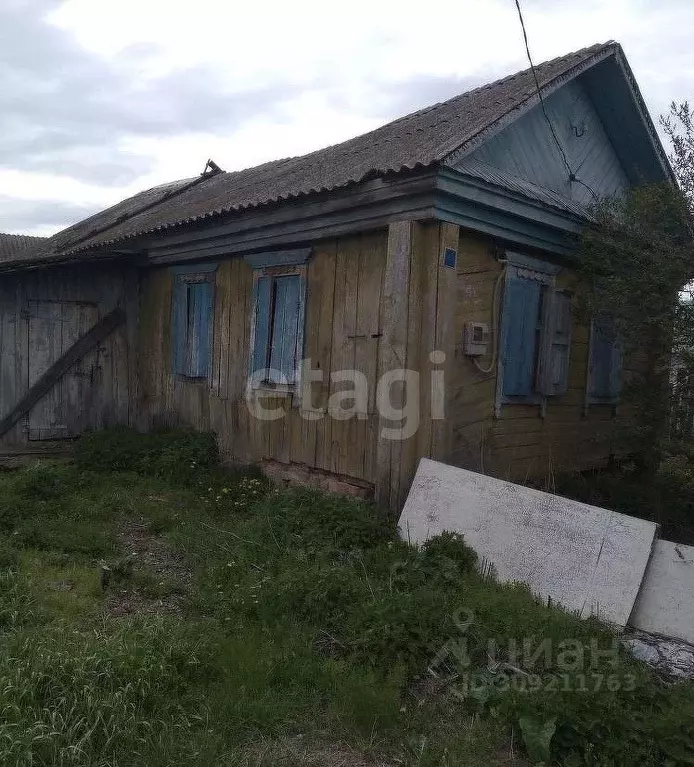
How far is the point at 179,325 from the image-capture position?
336 inches

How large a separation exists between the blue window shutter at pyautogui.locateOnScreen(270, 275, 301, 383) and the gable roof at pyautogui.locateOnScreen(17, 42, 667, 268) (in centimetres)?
91

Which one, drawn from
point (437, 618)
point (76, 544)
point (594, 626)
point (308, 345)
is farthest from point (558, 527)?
point (76, 544)

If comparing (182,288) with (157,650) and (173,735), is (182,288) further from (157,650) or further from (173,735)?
(173,735)

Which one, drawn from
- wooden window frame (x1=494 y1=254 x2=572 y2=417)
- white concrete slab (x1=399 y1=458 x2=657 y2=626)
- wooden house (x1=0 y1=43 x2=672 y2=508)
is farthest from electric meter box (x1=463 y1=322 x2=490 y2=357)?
white concrete slab (x1=399 y1=458 x2=657 y2=626)

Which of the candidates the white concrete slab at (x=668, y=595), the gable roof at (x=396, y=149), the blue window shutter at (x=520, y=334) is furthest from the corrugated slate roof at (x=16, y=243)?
the white concrete slab at (x=668, y=595)

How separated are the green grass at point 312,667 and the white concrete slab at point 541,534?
20 centimetres

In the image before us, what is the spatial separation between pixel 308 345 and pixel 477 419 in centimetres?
188

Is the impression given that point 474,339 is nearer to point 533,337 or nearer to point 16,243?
point 533,337

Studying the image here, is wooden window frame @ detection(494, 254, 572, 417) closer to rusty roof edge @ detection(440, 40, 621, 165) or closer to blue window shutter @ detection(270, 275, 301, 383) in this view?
rusty roof edge @ detection(440, 40, 621, 165)

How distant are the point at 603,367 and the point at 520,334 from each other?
6.00 feet

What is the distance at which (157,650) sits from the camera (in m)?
3.28

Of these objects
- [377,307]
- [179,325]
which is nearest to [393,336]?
[377,307]

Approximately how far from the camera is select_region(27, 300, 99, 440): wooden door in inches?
336

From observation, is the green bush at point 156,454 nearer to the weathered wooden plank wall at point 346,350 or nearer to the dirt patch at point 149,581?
the weathered wooden plank wall at point 346,350
